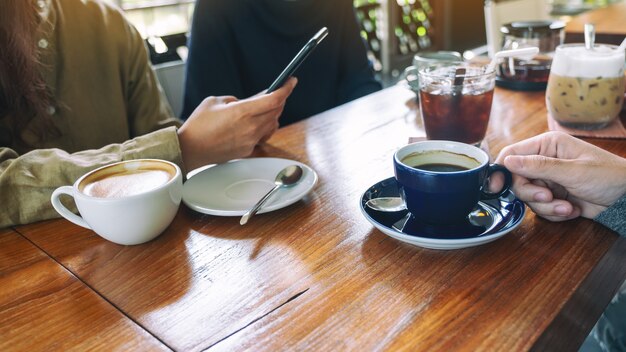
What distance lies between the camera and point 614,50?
112 cm

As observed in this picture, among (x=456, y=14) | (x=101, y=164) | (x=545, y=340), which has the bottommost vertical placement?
(x=456, y=14)

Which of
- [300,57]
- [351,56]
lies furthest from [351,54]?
[300,57]

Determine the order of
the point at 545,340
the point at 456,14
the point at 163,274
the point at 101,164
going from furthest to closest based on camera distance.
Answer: the point at 456,14 → the point at 101,164 → the point at 163,274 → the point at 545,340

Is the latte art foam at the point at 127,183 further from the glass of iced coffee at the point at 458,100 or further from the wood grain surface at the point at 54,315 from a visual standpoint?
the glass of iced coffee at the point at 458,100

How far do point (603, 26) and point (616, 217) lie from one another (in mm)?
1958

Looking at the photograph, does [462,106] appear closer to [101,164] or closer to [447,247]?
[447,247]

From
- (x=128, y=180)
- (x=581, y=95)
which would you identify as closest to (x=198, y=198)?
(x=128, y=180)

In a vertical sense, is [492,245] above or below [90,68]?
below

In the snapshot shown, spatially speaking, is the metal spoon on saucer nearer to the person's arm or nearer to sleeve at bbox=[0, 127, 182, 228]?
sleeve at bbox=[0, 127, 182, 228]

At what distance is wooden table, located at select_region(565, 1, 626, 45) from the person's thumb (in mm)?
1674

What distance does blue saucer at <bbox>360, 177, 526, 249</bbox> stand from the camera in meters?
0.68

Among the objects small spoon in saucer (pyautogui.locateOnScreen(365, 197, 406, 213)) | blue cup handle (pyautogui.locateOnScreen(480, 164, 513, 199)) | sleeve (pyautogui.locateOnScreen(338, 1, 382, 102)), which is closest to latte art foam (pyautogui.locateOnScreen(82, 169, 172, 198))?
small spoon in saucer (pyautogui.locateOnScreen(365, 197, 406, 213))

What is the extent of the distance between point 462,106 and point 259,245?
0.54m

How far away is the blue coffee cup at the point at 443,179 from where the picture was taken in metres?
0.68
